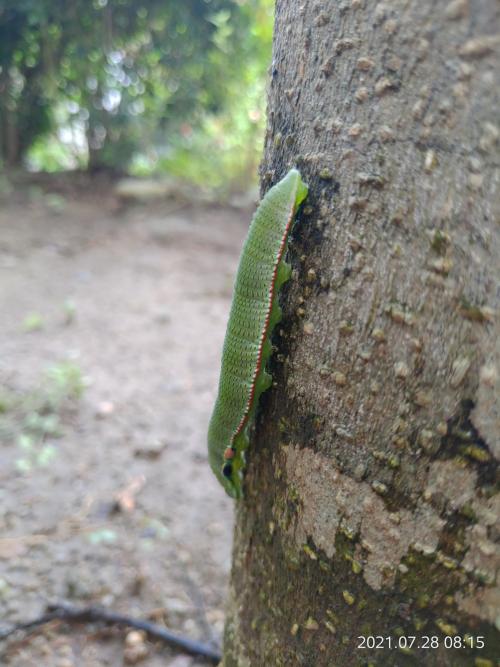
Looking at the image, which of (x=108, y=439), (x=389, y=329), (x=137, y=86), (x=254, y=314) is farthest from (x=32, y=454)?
(x=137, y=86)

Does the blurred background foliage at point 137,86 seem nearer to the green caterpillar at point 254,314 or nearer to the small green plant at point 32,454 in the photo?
the small green plant at point 32,454

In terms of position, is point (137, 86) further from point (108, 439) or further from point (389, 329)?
point (389, 329)

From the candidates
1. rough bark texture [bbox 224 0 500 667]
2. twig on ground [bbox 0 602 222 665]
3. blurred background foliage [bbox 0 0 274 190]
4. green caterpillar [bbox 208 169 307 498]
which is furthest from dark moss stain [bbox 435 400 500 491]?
blurred background foliage [bbox 0 0 274 190]

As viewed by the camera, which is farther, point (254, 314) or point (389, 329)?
point (254, 314)

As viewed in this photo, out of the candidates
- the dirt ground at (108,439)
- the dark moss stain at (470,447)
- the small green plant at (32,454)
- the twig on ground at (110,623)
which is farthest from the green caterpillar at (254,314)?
the small green plant at (32,454)

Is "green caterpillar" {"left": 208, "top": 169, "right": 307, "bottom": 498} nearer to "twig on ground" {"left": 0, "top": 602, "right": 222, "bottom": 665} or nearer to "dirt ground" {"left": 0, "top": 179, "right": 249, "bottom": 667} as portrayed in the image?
"twig on ground" {"left": 0, "top": 602, "right": 222, "bottom": 665}

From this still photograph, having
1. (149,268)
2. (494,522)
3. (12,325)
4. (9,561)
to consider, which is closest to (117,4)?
(149,268)
